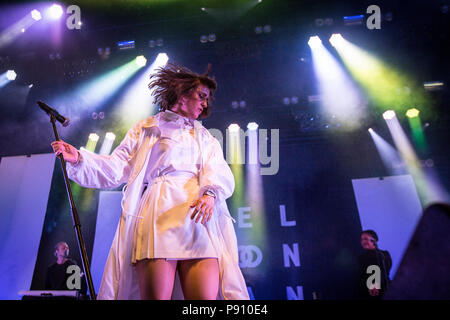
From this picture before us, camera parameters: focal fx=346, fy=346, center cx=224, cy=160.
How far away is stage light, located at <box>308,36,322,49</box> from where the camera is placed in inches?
223

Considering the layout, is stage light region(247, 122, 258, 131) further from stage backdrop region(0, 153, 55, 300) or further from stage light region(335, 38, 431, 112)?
stage backdrop region(0, 153, 55, 300)

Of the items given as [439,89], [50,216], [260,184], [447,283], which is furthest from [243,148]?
[447,283]

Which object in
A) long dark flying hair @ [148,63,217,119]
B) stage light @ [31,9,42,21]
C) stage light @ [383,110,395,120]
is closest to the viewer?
long dark flying hair @ [148,63,217,119]

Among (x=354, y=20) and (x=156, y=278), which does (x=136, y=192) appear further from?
(x=354, y=20)

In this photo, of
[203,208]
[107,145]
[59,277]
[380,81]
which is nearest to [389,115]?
A: [380,81]

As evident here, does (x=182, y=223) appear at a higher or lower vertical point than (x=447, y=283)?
higher

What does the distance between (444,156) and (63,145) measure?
7825 millimetres

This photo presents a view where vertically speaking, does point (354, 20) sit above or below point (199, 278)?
above

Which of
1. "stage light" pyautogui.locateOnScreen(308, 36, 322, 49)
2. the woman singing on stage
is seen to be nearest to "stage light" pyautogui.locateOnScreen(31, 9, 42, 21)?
"stage light" pyautogui.locateOnScreen(308, 36, 322, 49)

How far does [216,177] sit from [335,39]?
489cm

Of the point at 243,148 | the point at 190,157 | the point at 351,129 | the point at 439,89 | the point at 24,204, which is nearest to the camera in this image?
the point at 190,157

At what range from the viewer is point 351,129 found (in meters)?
7.27

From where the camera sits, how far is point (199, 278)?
58.1 inches

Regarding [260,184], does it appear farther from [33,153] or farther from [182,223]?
[182,223]
